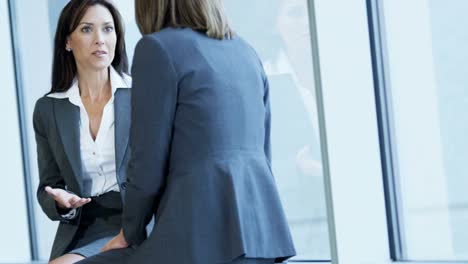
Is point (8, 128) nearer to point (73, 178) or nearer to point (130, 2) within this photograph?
point (130, 2)

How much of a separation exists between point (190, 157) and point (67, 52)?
1299mm

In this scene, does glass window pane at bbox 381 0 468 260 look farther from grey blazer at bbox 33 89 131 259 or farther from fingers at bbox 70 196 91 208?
fingers at bbox 70 196 91 208

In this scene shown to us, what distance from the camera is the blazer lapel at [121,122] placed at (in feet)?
9.10

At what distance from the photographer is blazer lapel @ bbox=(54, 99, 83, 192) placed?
2.81 m

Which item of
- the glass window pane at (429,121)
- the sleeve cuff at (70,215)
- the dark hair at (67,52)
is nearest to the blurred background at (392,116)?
the glass window pane at (429,121)

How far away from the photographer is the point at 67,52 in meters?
3.05

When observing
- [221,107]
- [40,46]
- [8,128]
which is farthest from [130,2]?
[221,107]

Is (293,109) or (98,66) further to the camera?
(293,109)

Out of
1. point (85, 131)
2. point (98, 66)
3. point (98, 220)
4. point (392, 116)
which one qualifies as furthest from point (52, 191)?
point (392, 116)

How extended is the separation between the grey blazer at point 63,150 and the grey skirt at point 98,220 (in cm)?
3

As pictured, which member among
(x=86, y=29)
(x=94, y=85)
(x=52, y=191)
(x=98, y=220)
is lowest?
(x=98, y=220)

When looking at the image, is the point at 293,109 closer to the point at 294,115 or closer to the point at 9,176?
the point at 294,115

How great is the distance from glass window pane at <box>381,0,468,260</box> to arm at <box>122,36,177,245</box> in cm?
168

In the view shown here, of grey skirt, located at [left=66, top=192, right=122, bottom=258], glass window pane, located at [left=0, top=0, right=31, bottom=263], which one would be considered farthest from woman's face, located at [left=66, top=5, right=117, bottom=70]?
glass window pane, located at [left=0, top=0, right=31, bottom=263]
